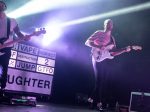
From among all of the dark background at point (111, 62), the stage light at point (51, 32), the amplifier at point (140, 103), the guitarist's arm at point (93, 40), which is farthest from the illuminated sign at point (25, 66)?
the amplifier at point (140, 103)

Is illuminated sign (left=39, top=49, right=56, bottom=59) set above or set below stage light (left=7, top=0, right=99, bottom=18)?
below

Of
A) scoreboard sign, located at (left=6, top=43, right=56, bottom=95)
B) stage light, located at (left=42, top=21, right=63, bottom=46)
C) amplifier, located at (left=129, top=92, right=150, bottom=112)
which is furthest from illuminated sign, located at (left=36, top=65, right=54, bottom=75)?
amplifier, located at (left=129, top=92, right=150, bottom=112)

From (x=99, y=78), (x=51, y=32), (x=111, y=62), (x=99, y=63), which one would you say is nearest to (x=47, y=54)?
(x=51, y=32)

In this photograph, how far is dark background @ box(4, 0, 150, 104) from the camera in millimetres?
7082

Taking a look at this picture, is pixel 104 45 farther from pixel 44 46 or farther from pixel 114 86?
pixel 114 86

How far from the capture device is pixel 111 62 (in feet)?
24.5

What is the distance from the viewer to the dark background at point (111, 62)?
7082mm

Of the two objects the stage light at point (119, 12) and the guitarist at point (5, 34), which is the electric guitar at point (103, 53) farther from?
the guitarist at point (5, 34)

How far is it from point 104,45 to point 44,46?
127 centimetres

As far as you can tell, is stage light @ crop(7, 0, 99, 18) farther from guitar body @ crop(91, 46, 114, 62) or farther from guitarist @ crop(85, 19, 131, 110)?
guitar body @ crop(91, 46, 114, 62)

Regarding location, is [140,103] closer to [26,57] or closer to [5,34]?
[26,57]

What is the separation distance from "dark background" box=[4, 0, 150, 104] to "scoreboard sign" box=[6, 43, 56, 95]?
34 centimetres

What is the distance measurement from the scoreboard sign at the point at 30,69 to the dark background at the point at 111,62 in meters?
0.34

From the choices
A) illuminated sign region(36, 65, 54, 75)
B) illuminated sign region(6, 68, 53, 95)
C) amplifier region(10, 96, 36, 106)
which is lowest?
amplifier region(10, 96, 36, 106)
